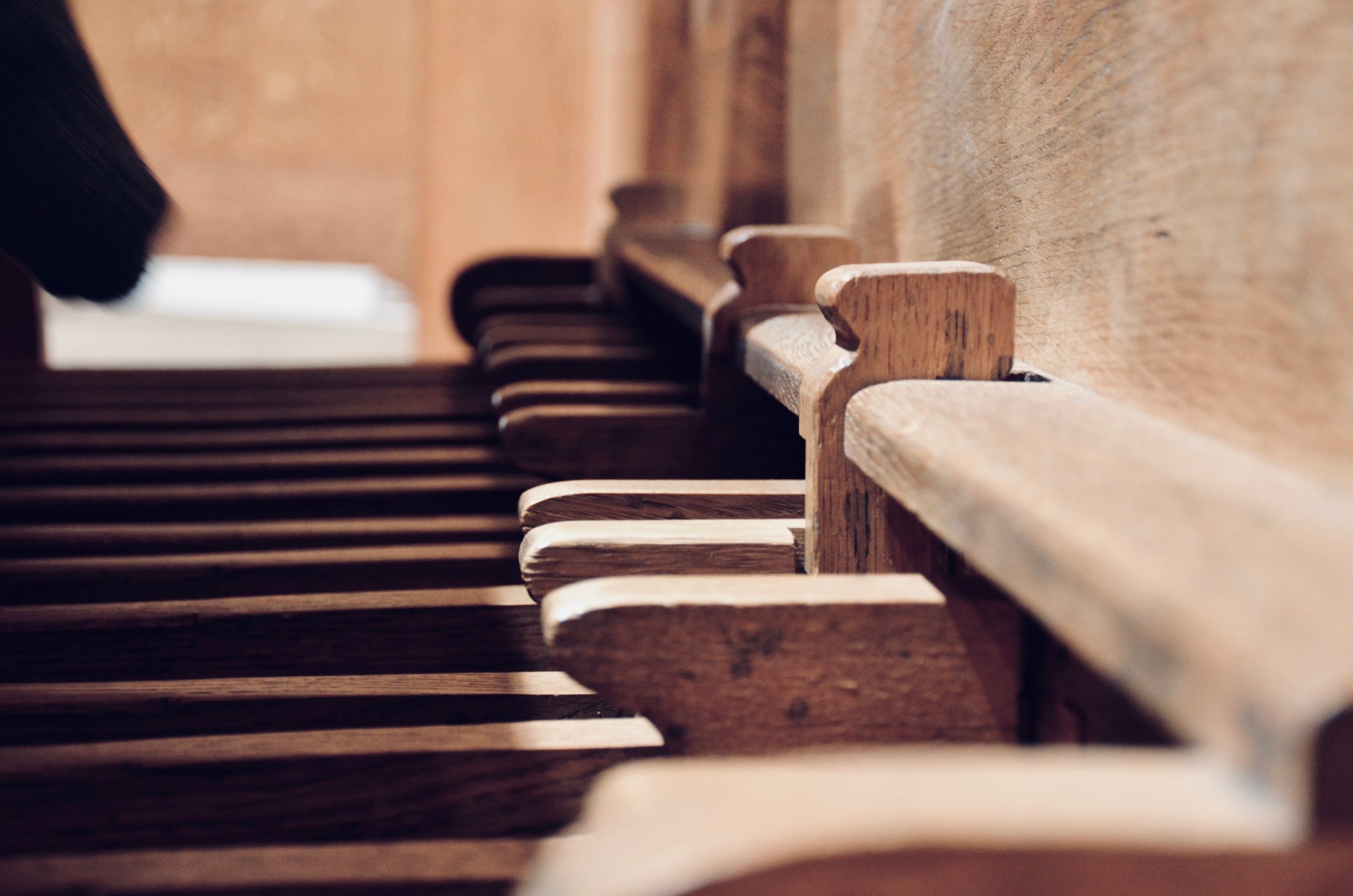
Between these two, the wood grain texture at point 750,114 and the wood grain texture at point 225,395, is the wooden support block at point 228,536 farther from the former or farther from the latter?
the wood grain texture at point 750,114

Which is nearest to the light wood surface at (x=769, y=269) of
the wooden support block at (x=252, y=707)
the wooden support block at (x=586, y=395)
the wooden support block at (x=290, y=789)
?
the wooden support block at (x=586, y=395)

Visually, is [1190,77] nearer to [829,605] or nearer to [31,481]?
[829,605]

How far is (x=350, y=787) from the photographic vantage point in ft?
2.74

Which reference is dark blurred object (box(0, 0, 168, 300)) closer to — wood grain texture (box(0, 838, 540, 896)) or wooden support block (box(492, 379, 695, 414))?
Result: wooden support block (box(492, 379, 695, 414))

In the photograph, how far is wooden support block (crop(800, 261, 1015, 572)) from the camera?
36.3 inches

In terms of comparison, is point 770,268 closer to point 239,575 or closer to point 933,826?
point 239,575

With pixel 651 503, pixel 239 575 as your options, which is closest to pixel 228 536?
pixel 239 575

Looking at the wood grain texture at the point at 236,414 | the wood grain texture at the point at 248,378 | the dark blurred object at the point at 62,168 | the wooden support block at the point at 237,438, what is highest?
the dark blurred object at the point at 62,168

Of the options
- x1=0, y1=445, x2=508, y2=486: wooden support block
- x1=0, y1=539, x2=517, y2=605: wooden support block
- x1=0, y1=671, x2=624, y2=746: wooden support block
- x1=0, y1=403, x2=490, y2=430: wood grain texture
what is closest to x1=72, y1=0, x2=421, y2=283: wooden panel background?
x1=0, y1=403, x2=490, y2=430: wood grain texture

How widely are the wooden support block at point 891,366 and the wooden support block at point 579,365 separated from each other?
0.94 metres

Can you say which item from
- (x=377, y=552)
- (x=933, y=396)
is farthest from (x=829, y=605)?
(x=377, y=552)

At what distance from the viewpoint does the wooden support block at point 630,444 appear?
5.05ft

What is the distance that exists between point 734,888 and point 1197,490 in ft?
1.02

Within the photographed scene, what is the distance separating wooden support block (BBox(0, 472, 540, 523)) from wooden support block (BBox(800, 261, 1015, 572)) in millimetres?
712
